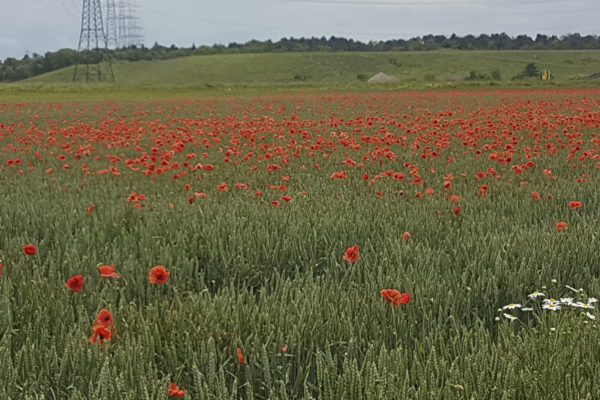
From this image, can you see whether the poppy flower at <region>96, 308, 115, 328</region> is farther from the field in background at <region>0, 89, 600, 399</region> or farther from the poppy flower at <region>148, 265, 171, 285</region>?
the poppy flower at <region>148, 265, 171, 285</region>

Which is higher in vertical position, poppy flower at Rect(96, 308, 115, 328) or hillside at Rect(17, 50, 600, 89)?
hillside at Rect(17, 50, 600, 89)

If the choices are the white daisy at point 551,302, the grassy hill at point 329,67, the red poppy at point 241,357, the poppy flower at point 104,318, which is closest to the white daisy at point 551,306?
the white daisy at point 551,302

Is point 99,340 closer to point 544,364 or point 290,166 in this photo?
point 544,364

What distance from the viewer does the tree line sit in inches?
4405

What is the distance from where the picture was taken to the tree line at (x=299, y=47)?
112 meters

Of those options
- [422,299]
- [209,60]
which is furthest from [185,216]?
[209,60]

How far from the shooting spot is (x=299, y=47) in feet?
427

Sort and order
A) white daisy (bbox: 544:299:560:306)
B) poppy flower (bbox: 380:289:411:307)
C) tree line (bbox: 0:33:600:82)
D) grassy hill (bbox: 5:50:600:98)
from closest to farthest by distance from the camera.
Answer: poppy flower (bbox: 380:289:411:307)
white daisy (bbox: 544:299:560:306)
grassy hill (bbox: 5:50:600:98)
tree line (bbox: 0:33:600:82)

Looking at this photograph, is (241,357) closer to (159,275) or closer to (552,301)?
(159,275)

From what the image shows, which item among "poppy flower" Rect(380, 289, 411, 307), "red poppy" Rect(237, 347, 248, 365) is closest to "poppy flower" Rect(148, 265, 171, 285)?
"red poppy" Rect(237, 347, 248, 365)

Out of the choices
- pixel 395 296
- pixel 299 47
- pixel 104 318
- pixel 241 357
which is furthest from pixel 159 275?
pixel 299 47

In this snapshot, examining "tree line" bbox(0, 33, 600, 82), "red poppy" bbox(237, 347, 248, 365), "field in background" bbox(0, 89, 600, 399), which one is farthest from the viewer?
"tree line" bbox(0, 33, 600, 82)

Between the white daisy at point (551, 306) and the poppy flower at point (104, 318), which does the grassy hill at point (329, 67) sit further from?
the poppy flower at point (104, 318)

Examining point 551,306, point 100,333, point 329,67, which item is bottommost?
point 551,306
